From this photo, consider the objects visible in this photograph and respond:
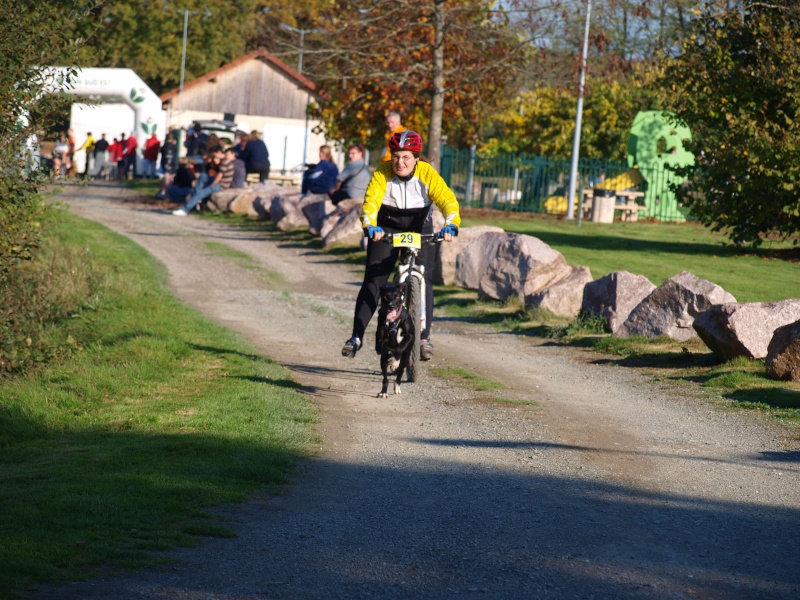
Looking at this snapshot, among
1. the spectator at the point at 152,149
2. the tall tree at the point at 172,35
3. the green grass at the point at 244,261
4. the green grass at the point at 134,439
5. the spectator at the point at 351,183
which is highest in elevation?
the tall tree at the point at 172,35

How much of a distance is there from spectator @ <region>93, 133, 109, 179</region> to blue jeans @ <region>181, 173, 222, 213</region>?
1829 centimetres

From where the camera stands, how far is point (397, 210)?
870 cm

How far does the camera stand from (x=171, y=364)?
9930 millimetres

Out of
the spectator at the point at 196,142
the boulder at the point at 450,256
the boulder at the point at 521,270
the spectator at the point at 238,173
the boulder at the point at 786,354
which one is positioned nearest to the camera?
the boulder at the point at 786,354

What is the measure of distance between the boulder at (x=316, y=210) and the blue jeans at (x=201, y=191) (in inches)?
225

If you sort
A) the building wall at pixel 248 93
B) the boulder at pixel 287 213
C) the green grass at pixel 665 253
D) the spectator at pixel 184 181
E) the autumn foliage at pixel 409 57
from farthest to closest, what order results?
the building wall at pixel 248 93, the spectator at pixel 184 181, the boulder at pixel 287 213, the autumn foliage at pixel 409 57, the green grass at pixel 665 253

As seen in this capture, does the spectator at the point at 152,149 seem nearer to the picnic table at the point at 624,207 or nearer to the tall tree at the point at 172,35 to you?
the tall tree at the point at 172,35

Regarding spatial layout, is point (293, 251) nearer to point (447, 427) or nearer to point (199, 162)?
point (199, 162)

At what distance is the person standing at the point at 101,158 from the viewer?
45.0 meters

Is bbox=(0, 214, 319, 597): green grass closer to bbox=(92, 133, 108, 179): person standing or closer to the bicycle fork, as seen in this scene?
the bicycle fork

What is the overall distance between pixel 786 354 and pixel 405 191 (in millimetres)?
3500

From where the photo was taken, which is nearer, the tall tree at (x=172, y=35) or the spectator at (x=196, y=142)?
the spectator at (x=196, y=142)

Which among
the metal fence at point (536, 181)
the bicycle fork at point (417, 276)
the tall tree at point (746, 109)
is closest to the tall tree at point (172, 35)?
the metal fence at point (536, 181)

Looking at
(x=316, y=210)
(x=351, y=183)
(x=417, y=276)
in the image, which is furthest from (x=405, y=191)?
(x=316, y=210)
